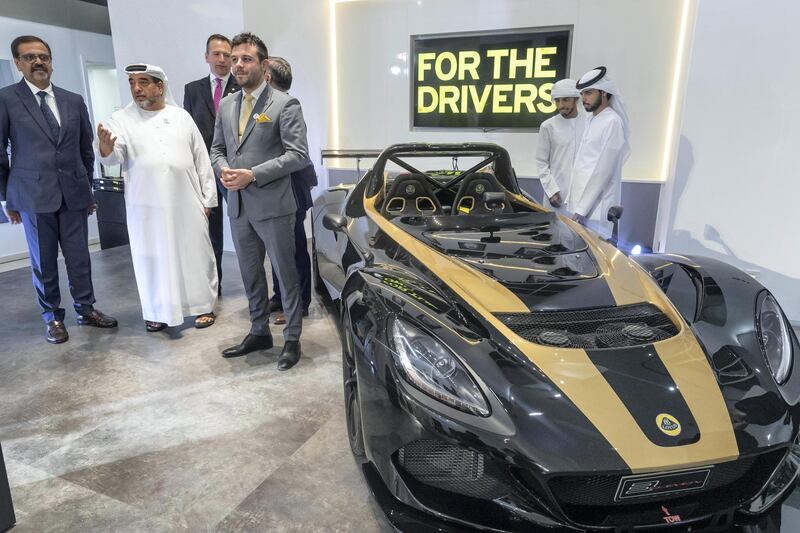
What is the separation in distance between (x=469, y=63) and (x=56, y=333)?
4.56 m

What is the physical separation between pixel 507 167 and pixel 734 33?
1.92m

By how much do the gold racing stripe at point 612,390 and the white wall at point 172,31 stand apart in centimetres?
413

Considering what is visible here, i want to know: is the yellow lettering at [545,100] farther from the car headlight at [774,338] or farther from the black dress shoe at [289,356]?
the car headlight at [774,338]

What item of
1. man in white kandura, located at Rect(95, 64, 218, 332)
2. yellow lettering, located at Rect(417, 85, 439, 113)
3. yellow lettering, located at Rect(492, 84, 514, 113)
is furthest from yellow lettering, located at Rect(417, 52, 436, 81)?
man in white kandura, located at Rect(95, 64, 218, 332)

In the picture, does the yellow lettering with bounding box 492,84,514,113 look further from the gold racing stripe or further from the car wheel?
the car wheel

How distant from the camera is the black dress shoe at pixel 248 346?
2902 millimetres

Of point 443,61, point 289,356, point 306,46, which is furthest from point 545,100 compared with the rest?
point 289,356

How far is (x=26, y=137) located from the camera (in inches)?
119

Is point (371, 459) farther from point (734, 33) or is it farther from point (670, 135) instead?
point (670, 135)

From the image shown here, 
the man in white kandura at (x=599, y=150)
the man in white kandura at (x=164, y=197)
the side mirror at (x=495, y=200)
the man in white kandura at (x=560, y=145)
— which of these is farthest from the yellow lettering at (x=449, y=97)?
the side mirror at (x=495, y=200)

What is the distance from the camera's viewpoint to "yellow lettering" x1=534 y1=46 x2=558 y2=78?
5147 mm

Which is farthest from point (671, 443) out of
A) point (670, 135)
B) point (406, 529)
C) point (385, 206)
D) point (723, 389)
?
point (670, 135)

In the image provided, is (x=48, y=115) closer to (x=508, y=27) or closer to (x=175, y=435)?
(x=175, y=435)

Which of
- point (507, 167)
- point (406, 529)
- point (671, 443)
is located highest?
point (507, 167)
